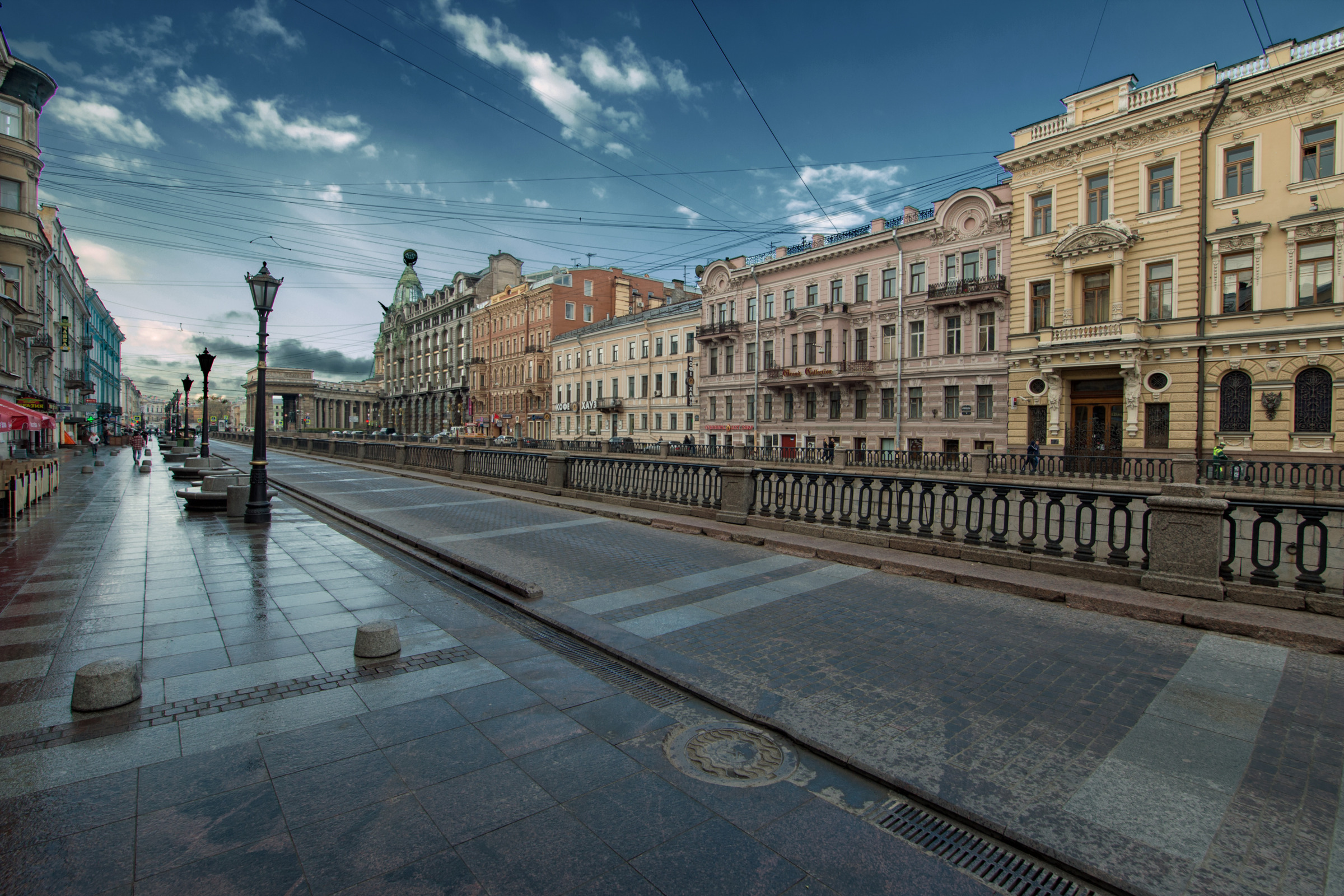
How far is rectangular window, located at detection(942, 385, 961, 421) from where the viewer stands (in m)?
32.0

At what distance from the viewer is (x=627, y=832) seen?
9.34ft

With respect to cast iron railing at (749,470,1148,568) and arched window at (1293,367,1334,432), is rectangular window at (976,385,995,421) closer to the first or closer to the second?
arched window at (1293,367,1334,432)

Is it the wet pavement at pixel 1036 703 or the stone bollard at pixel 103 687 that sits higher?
the stone bollard at pixel 103 687

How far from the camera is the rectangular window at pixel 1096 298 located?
2667cm

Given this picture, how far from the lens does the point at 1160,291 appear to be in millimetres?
25125

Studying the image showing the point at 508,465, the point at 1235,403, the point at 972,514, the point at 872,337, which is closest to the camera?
the point at 972,514

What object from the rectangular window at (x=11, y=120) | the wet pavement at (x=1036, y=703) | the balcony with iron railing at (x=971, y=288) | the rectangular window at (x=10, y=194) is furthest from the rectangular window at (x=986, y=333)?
the rectangular window at (x=11, y=120)

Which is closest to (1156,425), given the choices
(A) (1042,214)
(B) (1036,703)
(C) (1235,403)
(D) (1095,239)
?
(C) (1235,403)

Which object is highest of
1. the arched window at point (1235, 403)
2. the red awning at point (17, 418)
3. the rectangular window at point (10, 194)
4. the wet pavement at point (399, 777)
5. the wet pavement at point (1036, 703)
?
the rectangular window at point (10, 194)

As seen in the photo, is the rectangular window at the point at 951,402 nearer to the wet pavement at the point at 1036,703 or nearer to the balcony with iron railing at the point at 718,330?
the balcony with iron railing at the point at 718,330

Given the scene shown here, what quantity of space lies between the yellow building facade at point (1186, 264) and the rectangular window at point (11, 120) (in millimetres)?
51771

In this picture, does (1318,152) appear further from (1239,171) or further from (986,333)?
(986,333)

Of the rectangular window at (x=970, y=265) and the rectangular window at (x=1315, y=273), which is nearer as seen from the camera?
the rectangular window at (x=1315, y=273)

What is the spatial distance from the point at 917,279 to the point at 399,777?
36.1m
